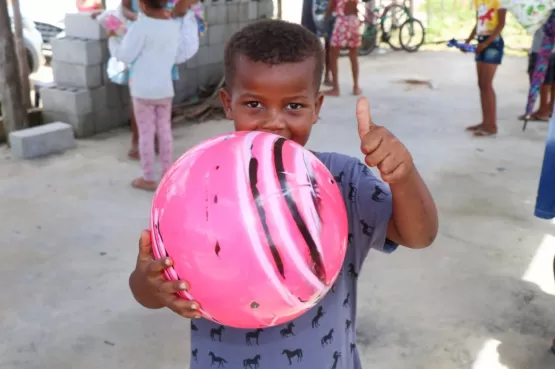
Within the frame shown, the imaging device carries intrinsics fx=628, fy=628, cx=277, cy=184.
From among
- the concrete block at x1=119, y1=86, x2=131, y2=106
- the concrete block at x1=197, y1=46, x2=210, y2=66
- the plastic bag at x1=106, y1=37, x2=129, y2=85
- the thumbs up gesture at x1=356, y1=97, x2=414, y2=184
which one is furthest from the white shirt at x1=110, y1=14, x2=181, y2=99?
the thumbs up gesture at x1=356, y1=97, x2=414, y2=184

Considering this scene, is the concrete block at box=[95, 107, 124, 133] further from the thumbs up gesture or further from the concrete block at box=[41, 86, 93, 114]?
the thumbs up gesture

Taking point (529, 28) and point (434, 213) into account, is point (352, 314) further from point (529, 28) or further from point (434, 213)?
point (529, 28)

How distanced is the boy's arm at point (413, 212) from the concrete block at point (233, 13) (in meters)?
6.00

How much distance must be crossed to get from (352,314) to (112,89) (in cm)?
466

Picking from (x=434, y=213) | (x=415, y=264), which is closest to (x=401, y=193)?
(x=434, y=213)

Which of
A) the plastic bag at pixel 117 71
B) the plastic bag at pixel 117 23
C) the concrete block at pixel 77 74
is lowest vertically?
the concrete block at pixel 77 74

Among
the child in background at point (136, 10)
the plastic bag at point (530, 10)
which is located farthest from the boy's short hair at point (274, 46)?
the plastic bag at point (530, 10)

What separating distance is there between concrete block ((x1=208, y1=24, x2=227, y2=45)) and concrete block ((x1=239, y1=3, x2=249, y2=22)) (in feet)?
1.02

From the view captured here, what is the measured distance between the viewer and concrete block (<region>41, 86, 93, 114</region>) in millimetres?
5309

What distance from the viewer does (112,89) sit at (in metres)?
5.60

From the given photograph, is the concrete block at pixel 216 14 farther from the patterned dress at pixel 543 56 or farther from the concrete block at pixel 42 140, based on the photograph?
the patterned dress at pixel 543 56

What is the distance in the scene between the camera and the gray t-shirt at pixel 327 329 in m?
1.24

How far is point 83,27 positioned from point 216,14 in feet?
5.67

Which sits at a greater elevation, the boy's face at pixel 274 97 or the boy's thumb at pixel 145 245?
the boy's face at pixel 274 97
